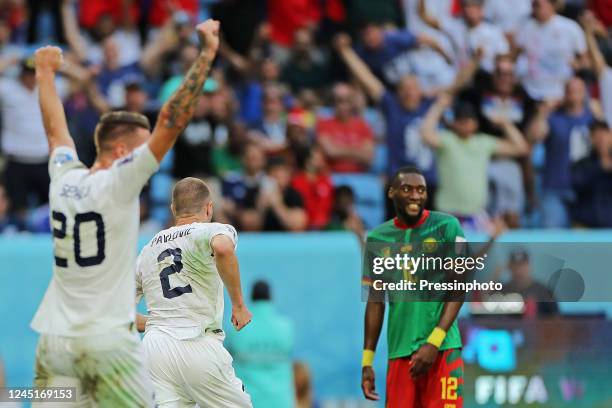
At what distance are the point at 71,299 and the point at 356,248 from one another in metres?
7.92

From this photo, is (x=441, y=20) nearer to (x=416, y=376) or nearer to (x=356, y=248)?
(x=356, y=248)

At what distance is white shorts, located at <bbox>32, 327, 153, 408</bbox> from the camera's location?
6906mm

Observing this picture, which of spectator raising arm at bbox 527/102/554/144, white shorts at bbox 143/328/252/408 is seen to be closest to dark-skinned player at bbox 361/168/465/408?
white shorts at bbox 143/328/252/408

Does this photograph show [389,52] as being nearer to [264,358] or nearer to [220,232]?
[264,358]

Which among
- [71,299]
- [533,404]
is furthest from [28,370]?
[71,299]

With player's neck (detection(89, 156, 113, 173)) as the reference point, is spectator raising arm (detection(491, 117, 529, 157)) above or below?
above

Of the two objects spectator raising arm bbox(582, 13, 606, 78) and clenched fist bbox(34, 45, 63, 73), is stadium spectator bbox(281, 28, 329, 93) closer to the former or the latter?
spectator raising arm bbox(582, 13, 606, 78)

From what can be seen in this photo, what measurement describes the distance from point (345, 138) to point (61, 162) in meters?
9.48

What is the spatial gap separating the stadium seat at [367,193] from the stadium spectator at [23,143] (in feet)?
12.4

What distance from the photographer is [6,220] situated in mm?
14742

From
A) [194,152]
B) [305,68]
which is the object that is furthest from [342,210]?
[305,68]

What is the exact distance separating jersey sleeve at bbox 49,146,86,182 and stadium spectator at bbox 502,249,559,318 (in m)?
6.31

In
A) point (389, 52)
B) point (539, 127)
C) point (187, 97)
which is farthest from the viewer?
point (389, 52)

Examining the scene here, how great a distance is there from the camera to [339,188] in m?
15.5
